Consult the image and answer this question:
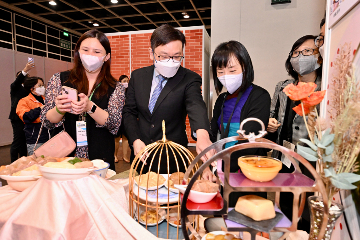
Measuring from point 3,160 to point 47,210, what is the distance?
17.1 ft

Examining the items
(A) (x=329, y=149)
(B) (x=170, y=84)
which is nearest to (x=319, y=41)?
(B) (x=170, y=84)

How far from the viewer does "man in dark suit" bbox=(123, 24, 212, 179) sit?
130 centimetres

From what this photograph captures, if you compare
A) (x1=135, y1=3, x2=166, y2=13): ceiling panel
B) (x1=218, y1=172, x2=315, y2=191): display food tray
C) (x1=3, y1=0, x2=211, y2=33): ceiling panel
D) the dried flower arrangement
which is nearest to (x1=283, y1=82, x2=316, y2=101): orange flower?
the dried flower arrangement

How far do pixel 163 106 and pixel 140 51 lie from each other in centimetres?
510

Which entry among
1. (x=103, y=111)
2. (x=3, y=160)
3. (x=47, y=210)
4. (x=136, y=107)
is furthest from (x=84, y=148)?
(x=3, y=160)

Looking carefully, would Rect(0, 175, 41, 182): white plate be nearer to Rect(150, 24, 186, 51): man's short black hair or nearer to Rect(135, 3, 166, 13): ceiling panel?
Rect(150, 24, 186, 51): man's short black hair

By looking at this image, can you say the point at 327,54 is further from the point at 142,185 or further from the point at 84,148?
the point at 84,148

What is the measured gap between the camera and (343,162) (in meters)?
0.68

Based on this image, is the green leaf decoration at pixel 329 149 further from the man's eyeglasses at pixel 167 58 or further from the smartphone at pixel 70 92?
the smartphone at pixel 70 92

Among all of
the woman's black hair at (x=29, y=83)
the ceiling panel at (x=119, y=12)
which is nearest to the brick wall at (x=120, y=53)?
the ceiling panel at (x=119, y=12)

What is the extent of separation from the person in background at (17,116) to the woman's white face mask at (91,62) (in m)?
2.57

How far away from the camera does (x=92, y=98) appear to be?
1.62 meters

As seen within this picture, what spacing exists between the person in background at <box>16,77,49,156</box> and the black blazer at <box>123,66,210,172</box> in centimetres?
260

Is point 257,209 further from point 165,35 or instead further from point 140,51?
point 140,51
